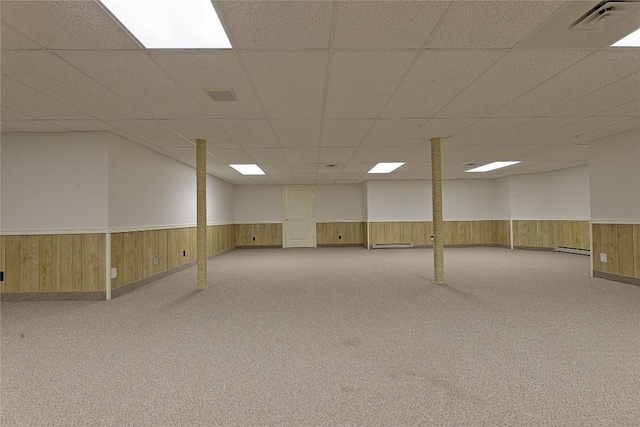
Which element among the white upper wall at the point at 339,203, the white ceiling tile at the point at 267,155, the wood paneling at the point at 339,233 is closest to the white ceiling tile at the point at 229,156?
the white ceiling tile at the point at 267,155

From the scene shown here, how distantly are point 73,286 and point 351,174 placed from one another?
7073mm

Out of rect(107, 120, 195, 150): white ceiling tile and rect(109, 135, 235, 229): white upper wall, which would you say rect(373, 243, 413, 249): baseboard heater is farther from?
rect(107, 120, 195, 150): white ceiling tile

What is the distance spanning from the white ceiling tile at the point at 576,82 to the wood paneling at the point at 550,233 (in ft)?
22.2

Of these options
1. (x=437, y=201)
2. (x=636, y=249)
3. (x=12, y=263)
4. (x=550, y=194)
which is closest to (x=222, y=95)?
(x=437, y=201)

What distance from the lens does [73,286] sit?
4809 millimetres

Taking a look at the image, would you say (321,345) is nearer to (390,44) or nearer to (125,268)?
(390,44)

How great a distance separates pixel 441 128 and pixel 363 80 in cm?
226

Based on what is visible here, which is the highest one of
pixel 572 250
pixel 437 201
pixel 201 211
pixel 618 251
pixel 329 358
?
pixel 437 201

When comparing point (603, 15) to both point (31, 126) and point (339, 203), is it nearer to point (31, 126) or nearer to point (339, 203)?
point (31, 126)

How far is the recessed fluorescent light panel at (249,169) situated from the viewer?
826cm

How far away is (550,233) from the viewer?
10.1m

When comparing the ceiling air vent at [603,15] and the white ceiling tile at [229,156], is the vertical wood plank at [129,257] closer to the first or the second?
the white ceiling tile at [229,156]

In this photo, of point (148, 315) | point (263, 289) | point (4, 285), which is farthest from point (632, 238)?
point (4, 285)

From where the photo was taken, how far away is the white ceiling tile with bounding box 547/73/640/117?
11.2ft
